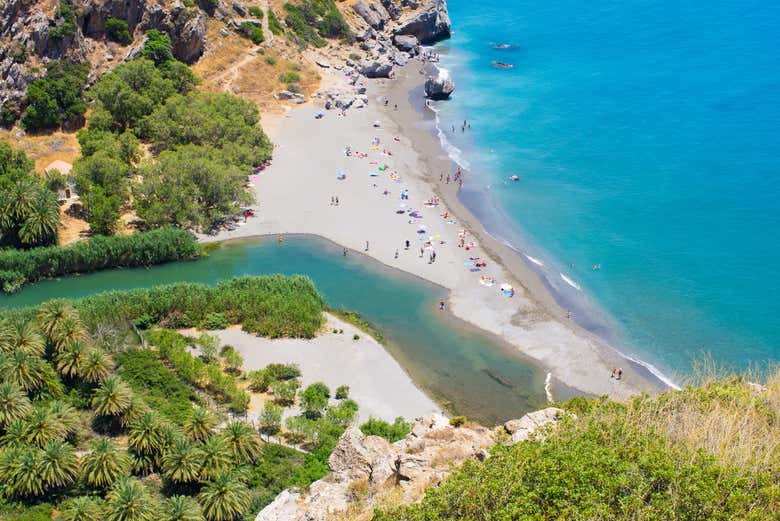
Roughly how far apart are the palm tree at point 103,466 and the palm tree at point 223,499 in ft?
16.4

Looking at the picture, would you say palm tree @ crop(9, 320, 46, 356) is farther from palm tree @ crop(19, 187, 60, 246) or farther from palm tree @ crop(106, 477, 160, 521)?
palm tree @ crop(19, 187, 60, 246)

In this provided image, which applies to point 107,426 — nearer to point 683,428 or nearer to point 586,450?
point 586,450

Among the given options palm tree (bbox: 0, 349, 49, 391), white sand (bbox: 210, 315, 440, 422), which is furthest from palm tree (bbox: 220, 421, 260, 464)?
palm tree (bbox: 0, 349, 49, 391)

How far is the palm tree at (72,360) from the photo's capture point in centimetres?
4200

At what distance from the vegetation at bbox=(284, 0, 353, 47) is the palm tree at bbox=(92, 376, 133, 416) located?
258 feet

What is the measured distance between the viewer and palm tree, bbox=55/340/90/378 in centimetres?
4200

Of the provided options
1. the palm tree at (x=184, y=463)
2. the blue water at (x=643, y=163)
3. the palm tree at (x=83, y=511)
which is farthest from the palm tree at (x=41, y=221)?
the blue water at (x=643, y=163)

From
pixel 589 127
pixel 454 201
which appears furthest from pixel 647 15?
pixel 454 201

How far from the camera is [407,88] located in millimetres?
106500

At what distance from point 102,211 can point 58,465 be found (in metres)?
32.6

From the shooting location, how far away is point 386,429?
130 ft

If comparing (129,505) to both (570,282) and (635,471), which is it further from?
(570,282)

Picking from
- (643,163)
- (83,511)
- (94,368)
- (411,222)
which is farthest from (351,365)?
(643,163)

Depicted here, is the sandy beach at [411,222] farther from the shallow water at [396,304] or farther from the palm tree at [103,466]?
the palm tree at [103,466]
